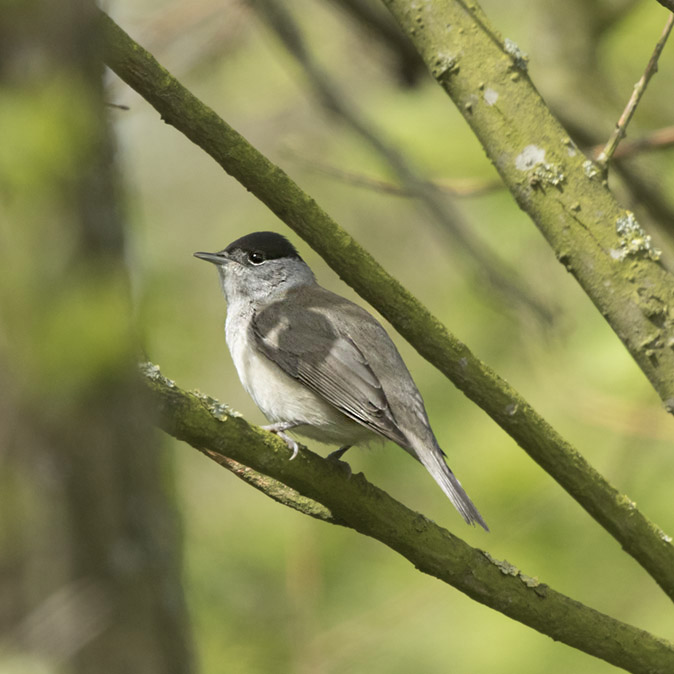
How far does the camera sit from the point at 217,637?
19.7 feet

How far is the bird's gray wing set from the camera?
4.41 m

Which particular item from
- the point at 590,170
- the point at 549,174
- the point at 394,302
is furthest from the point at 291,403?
the point at 590,170

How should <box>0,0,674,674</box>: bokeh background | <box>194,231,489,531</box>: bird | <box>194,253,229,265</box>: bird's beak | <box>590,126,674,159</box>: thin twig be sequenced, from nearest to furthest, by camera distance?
<box>194,231,489,531</box>: bird
<box>590,126,674,159</box>: thin twig
<box>0,0,674,674</box>: bokeh background
<box>194,253,229,265</box>: bird's beak

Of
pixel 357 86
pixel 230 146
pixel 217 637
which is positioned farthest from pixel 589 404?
pixel 357 86

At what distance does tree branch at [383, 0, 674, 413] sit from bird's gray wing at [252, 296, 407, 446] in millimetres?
1101

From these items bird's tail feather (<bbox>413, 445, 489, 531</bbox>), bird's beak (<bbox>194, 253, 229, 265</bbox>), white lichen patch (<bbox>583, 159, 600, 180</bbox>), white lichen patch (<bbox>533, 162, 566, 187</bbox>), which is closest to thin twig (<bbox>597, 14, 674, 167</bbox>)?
white lichen patch (<bbox>583, 159, 600, 180</bbox>)

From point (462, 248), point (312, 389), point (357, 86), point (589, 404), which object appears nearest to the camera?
point (312, 389)

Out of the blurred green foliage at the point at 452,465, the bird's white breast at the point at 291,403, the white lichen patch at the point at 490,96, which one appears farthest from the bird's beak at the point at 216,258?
the white lichen patch at the point at 490,96

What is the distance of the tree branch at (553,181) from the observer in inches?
149

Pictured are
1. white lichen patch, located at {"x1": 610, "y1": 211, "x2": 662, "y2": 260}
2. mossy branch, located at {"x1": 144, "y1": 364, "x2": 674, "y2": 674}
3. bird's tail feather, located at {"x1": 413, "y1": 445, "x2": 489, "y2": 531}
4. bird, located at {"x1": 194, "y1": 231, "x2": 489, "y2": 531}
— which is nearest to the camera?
mossy branch, located at {"x1": 144, "y1": 364, "x2": 674, "y2": 674}

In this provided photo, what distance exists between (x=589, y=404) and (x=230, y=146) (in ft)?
10.9

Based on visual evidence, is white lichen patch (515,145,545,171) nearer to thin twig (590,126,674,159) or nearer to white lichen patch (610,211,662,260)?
white lichen patch (610,211,662,260)

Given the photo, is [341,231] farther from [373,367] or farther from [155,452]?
[155,452]

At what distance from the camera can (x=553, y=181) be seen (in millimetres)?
3816
